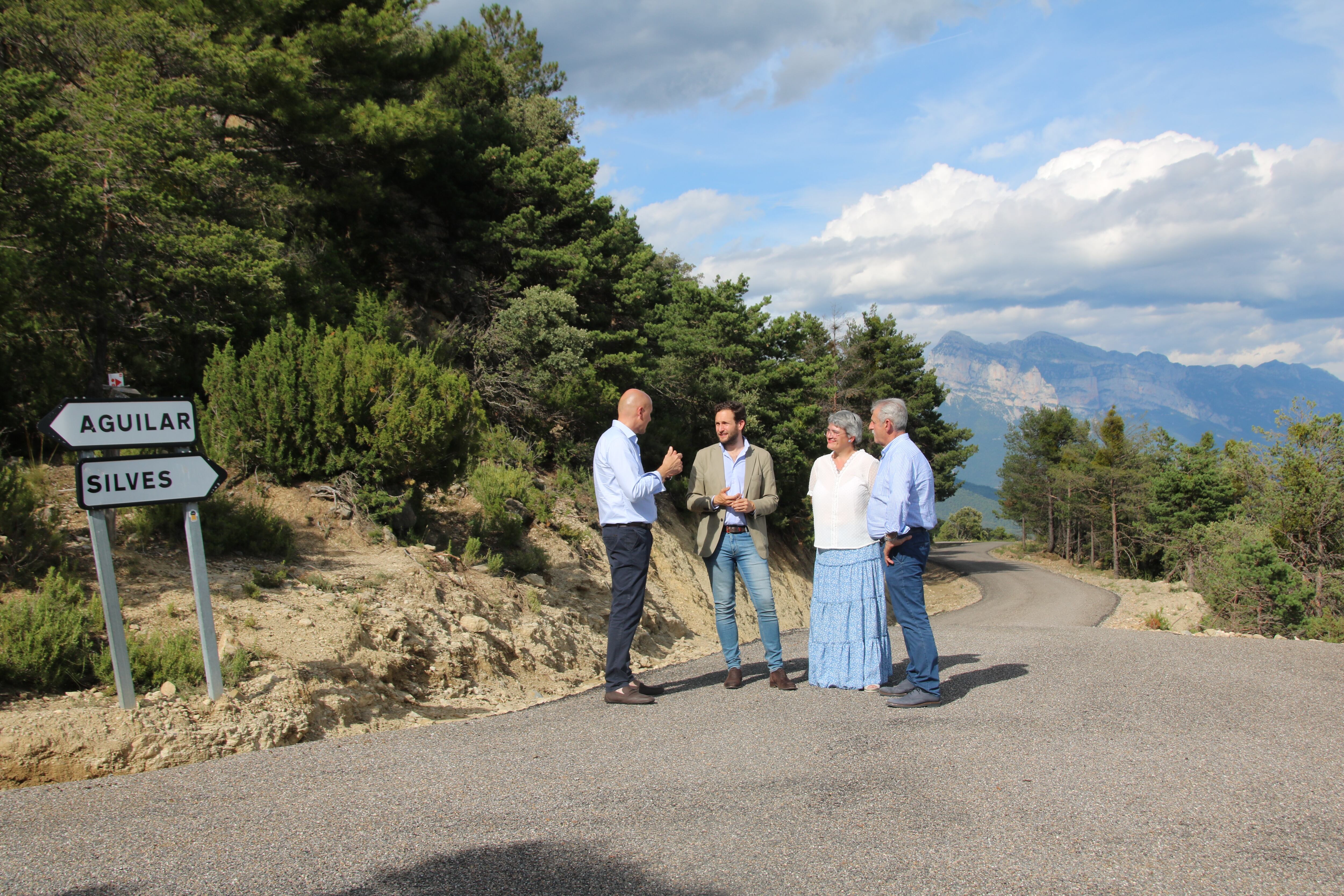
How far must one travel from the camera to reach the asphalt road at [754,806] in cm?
299

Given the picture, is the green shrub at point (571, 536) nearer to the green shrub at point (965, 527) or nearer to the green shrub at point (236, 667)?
the green shrub at point (236, 667)

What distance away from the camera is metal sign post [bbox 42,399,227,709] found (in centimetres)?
471

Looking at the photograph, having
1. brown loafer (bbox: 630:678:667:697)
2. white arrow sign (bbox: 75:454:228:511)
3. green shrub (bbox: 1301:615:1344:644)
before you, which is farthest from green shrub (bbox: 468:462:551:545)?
green shrub (bbox: 1301:615:1344:644)

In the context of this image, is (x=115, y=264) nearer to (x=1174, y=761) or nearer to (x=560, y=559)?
(x=560, y=559)

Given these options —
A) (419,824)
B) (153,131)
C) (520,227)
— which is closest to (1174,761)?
(419,824)

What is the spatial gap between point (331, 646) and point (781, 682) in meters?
3.65

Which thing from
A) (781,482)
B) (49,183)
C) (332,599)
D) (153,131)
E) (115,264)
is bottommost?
(781,482)

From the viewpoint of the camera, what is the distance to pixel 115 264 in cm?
970

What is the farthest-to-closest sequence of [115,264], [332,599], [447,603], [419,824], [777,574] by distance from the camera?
[777,574] < [115,264] < [447,603] < [332,599] < [419,824]

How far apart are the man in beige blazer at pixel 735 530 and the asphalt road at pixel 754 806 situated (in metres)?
0.48

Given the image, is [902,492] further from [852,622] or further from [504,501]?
[504,501]

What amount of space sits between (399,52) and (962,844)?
22097 millimetres

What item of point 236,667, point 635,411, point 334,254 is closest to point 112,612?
point 236,667

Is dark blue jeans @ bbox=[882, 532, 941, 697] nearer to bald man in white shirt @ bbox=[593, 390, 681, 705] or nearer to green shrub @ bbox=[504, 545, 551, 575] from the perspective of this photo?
bald man in white shirt @ bbox=[593, 390, 681, 705]
